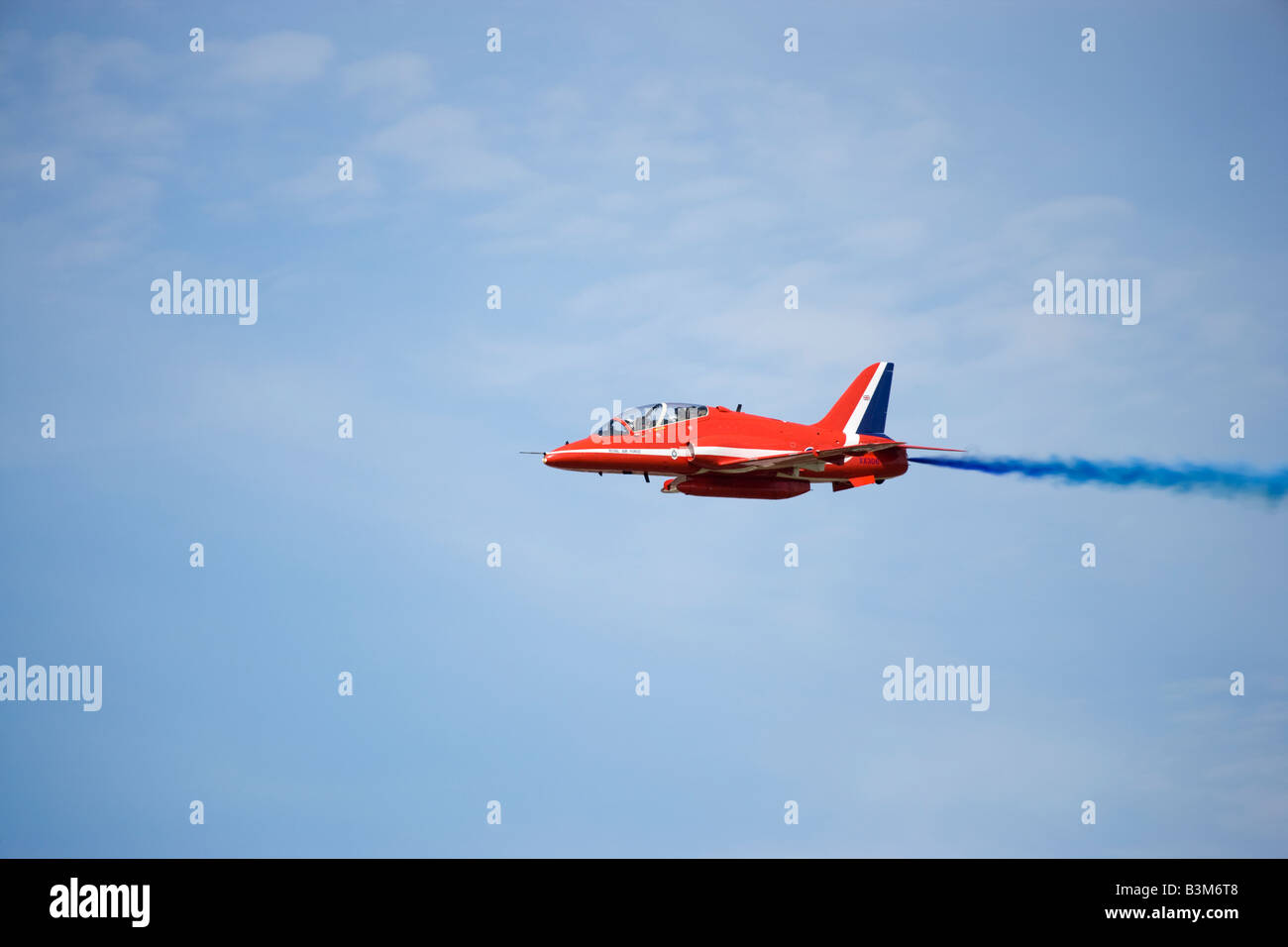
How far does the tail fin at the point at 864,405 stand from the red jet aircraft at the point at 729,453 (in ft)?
2.02

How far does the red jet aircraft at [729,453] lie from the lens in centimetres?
7350

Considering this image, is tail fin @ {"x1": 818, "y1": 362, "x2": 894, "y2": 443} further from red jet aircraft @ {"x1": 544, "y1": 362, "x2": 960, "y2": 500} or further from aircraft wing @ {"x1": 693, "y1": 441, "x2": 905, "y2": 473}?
aircraft wing @ {"x1": 693, "y1": 441, "x2": 905, "y2": 473}

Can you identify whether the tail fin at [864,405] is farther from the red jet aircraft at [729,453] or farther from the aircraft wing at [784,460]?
the aircraft wing at [784,460]

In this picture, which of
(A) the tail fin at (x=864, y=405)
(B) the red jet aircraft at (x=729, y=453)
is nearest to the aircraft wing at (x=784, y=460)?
(B) the red jet aircraft at (x=729, y=453)

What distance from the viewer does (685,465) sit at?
7394 cm

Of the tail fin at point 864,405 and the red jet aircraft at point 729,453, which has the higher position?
the tail fin at point 864,405

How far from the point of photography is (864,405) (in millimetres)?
78062

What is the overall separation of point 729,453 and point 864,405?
8.12 m

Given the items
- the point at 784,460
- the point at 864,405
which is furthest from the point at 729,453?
the point at 864,405

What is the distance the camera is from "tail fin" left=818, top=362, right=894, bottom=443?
Result: 77.8 m

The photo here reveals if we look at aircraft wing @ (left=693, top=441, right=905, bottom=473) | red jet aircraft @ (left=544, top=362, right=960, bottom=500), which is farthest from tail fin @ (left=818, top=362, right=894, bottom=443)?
aircraft wing @ (left=693, top=441, right=905, bottom=473)

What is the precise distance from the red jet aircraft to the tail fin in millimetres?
616

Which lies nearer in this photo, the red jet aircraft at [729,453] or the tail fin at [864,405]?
the red jet aircraft at [729,453]
